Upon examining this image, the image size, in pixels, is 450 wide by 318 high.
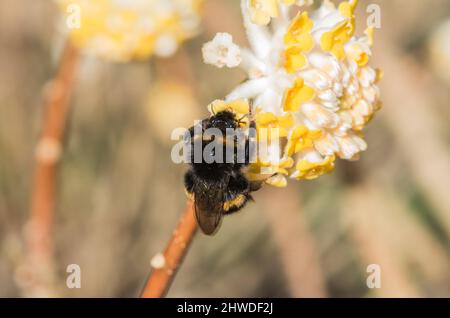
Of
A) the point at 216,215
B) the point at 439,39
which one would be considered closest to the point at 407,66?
the point at 439,39

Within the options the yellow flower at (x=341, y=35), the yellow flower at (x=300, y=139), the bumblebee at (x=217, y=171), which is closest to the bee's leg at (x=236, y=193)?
the bumblebee at (x=217, y=171)

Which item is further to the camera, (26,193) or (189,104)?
(26,193)

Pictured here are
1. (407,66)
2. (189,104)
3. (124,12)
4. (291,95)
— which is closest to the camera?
(291,95)

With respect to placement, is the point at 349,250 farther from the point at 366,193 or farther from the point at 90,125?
the point at 90,125

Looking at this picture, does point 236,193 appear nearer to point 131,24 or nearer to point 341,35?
point 341,35
